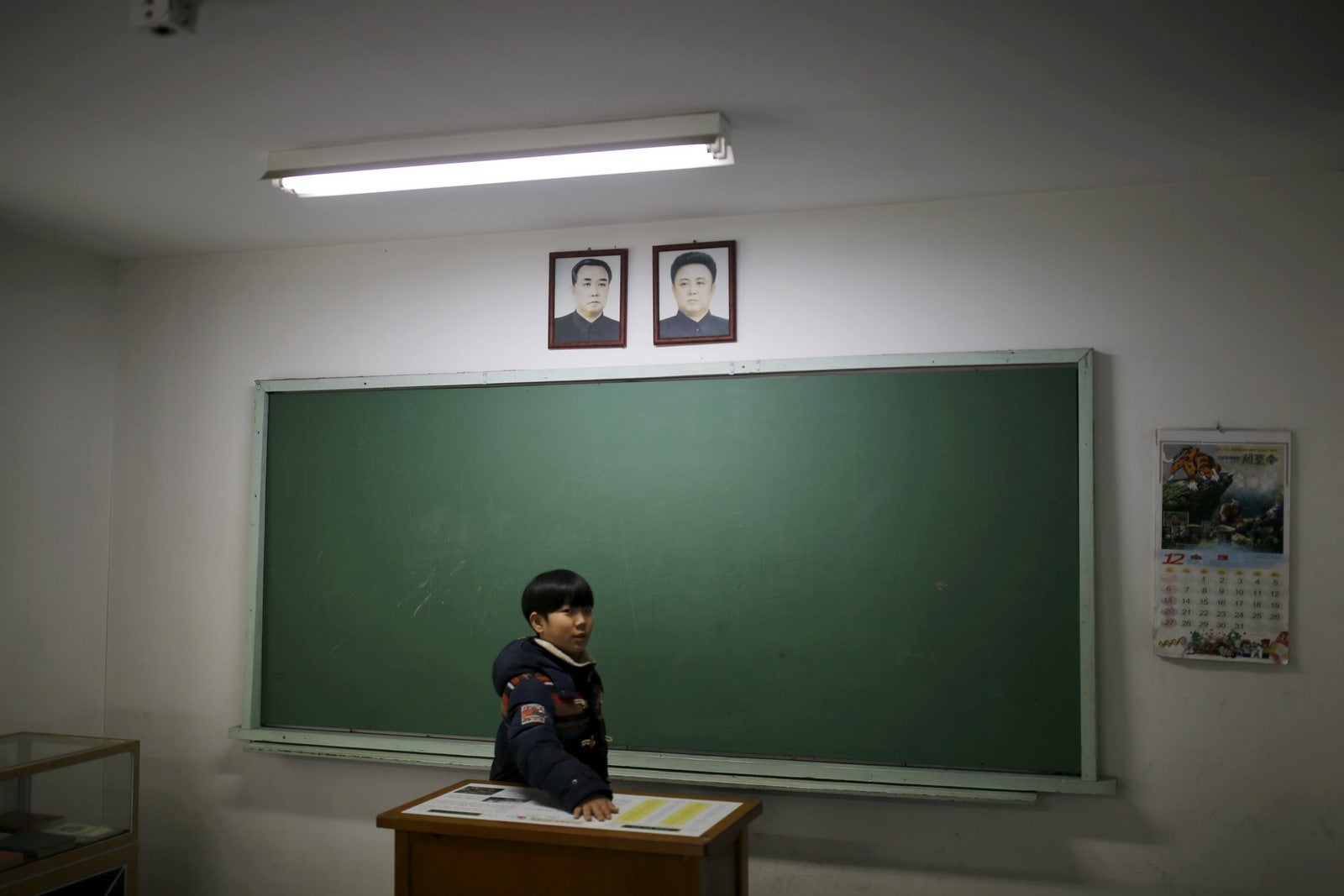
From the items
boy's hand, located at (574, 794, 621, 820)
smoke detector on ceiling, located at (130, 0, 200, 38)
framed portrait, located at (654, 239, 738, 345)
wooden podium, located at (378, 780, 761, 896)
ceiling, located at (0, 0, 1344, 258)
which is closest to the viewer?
smoke detector on ceiling, located at (130, 0, 200, 38)

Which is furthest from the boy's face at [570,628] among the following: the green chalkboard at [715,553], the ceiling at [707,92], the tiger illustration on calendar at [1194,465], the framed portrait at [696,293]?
the tiger illustration on calendar at [1194,465]

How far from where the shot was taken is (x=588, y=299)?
3855 millimetres

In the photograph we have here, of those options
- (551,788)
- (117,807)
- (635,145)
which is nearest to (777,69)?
(635,145)

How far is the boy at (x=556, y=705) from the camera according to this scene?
8.57 ft

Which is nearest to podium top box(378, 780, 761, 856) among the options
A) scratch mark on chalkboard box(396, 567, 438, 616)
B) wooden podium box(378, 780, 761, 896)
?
wooden podium box(378, 780, 761, 896)

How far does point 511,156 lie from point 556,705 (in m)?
1.54

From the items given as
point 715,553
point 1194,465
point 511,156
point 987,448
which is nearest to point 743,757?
point 715,553

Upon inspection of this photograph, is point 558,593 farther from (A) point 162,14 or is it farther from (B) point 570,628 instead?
(A) point 162,14

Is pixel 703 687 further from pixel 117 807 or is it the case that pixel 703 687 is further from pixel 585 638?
pixel 117 807

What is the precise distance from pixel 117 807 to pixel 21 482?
132 centimetres

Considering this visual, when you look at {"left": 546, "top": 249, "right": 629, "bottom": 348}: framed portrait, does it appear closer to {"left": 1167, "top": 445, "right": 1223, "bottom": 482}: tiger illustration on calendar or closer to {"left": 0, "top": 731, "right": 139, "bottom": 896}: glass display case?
{"left": 1167, "top": 445, "right": 1223, "bottom": 482}: tiger illustration on calendar

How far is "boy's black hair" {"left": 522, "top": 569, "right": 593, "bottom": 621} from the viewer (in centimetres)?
291

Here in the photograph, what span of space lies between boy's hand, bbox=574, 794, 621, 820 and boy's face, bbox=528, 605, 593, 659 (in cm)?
43

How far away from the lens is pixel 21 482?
402cm
